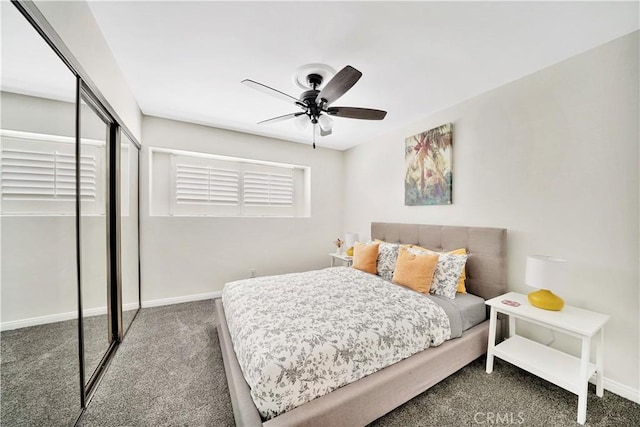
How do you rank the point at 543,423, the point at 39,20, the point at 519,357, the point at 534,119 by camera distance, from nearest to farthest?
the point at 39,20, the point at 543,423, the point at 519,357, the point at 534,119

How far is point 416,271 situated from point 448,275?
0.95 feet

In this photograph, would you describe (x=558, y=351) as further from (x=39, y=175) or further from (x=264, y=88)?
(x=39, y=175)

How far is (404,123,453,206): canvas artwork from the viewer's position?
2.78 meters

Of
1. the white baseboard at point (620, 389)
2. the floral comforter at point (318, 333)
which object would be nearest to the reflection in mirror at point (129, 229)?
the floral comforter at point (318, 333)

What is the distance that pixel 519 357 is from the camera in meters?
1.80

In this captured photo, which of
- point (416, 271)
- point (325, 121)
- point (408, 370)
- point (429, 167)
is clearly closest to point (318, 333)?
point (408, 370)

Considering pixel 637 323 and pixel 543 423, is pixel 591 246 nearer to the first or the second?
pixel 637 323

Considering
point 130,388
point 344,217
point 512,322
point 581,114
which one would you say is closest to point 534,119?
point 581,114

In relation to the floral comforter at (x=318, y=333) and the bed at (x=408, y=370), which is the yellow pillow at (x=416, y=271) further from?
the bed at (x=408, y=370)

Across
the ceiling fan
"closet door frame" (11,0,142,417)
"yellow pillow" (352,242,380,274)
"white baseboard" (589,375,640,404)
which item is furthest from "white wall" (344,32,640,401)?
"closet door frame" (11,0,142,417)

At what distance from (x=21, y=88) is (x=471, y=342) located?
127 inches

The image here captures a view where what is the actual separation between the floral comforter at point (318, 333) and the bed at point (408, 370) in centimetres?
5

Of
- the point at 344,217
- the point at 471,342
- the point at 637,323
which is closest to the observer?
the point at 637,323

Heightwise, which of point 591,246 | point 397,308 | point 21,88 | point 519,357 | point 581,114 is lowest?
point 519,357
